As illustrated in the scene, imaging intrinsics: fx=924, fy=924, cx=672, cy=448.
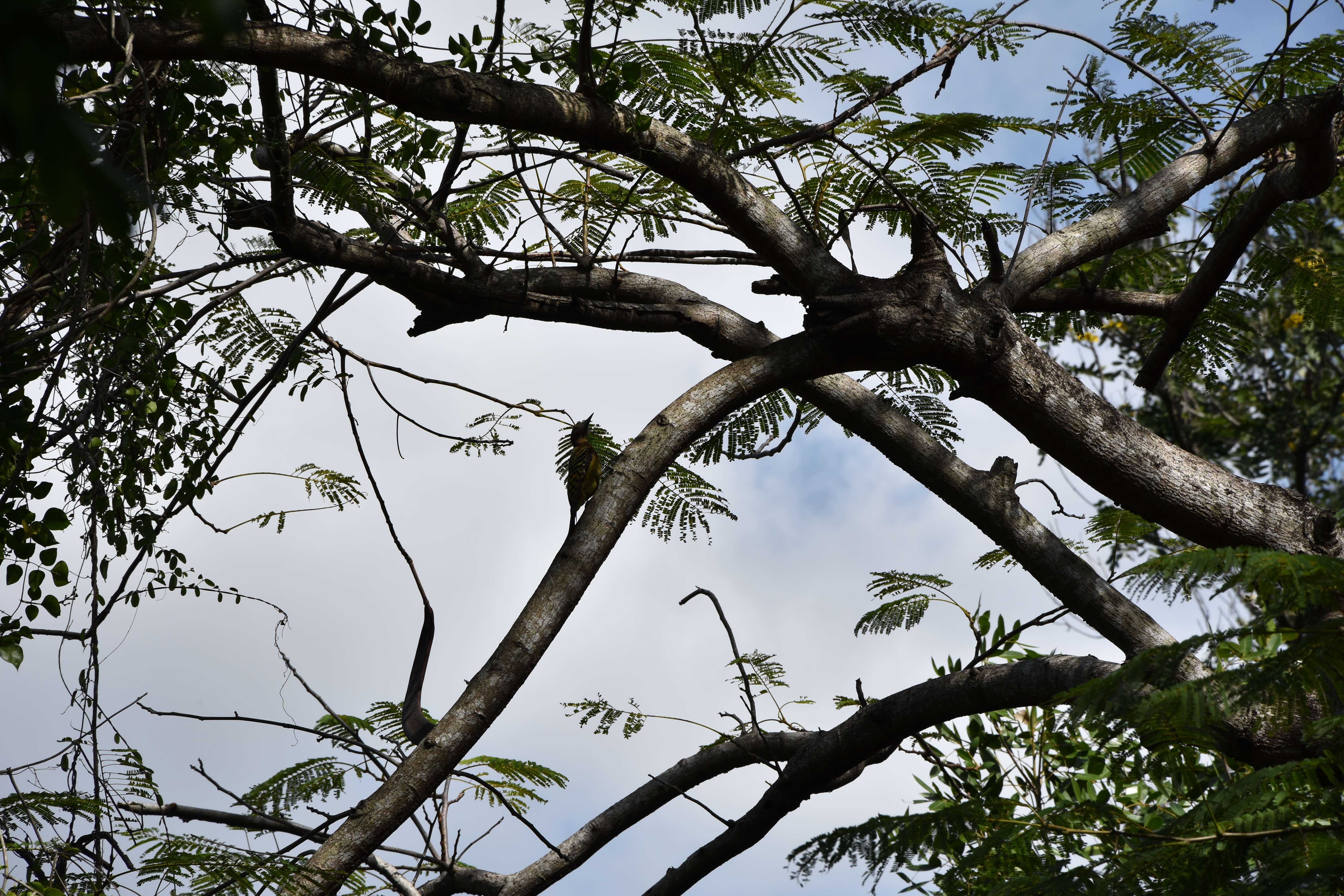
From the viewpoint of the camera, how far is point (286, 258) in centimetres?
279

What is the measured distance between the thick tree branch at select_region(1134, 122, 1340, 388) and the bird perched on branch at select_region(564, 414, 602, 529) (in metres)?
2.49

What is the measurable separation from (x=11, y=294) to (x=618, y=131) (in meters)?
1.66

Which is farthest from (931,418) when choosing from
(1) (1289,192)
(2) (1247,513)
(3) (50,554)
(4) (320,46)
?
(3) (50,554)

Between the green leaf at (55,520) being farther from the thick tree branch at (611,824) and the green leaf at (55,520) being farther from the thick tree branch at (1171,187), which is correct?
the thick tree branch at (1171,187)

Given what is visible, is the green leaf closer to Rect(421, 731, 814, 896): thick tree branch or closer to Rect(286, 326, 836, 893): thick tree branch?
Rect(286, 326, 836, 893): thick tree branch

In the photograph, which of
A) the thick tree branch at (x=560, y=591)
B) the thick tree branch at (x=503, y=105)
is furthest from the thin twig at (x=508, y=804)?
the thick tree branch at (x=503, y=105)

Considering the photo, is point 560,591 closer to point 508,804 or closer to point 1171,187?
point 508,804

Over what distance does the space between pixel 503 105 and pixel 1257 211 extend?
112 inches

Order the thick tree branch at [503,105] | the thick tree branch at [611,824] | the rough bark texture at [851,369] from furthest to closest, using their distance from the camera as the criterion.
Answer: the thick tree branch at [611,824]
the rough bark texture at [851,369]
the thick tree branch at [503,105]

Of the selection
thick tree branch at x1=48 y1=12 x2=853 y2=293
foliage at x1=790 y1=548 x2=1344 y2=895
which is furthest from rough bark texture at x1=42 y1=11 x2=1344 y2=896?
foliage at x1=790 y1=548 x2=1344 y2=895

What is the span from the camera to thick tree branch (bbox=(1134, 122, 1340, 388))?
137 inches

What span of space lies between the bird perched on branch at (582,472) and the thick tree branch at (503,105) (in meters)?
0.83

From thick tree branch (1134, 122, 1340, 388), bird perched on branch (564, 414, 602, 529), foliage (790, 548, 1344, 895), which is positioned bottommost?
foliage (790, 548, 1344, 895)

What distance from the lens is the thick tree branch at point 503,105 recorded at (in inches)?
78.5
